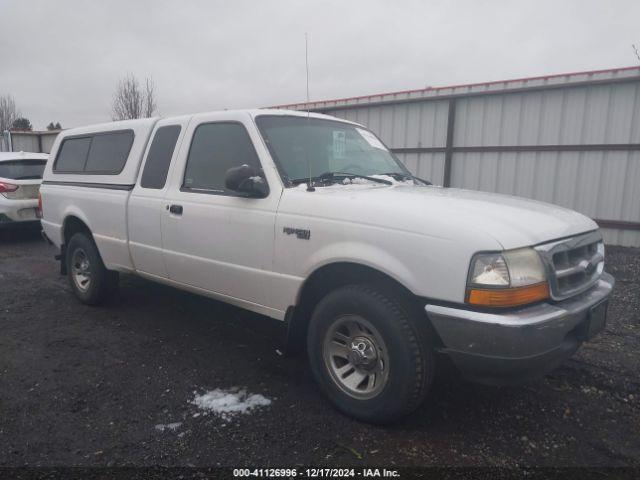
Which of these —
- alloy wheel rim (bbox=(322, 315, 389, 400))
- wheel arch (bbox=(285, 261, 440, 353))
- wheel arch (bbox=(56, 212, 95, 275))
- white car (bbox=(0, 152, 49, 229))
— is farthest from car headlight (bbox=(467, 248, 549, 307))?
white car (bbox=(0, 152, 49, 229))

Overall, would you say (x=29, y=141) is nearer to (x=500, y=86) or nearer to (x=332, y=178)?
(x=500, y=86)

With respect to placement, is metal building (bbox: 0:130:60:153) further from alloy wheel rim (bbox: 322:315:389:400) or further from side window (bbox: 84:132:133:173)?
alloy wheel rim (bbox: 322:315:389:400)

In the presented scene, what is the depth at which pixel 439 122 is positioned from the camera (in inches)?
384

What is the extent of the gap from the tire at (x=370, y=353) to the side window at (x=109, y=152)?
273 cm

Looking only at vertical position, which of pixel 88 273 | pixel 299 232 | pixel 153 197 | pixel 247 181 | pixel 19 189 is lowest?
pixel 88 273

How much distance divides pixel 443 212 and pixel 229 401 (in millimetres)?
1826

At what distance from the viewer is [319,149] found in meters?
3.66

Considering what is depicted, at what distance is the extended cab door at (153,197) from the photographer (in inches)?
159

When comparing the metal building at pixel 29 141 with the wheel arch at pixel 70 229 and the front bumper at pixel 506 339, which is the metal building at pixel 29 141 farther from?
the front bumper at pixel 506 339

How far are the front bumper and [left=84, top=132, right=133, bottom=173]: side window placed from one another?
3404mm

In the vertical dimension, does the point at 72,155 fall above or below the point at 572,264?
above

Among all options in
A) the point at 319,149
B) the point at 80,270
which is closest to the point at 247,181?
the point at 319,149

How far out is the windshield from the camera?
11.2 feet

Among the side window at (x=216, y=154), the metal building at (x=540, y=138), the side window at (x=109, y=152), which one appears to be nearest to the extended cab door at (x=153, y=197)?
the side window at (x=216, y=154)
